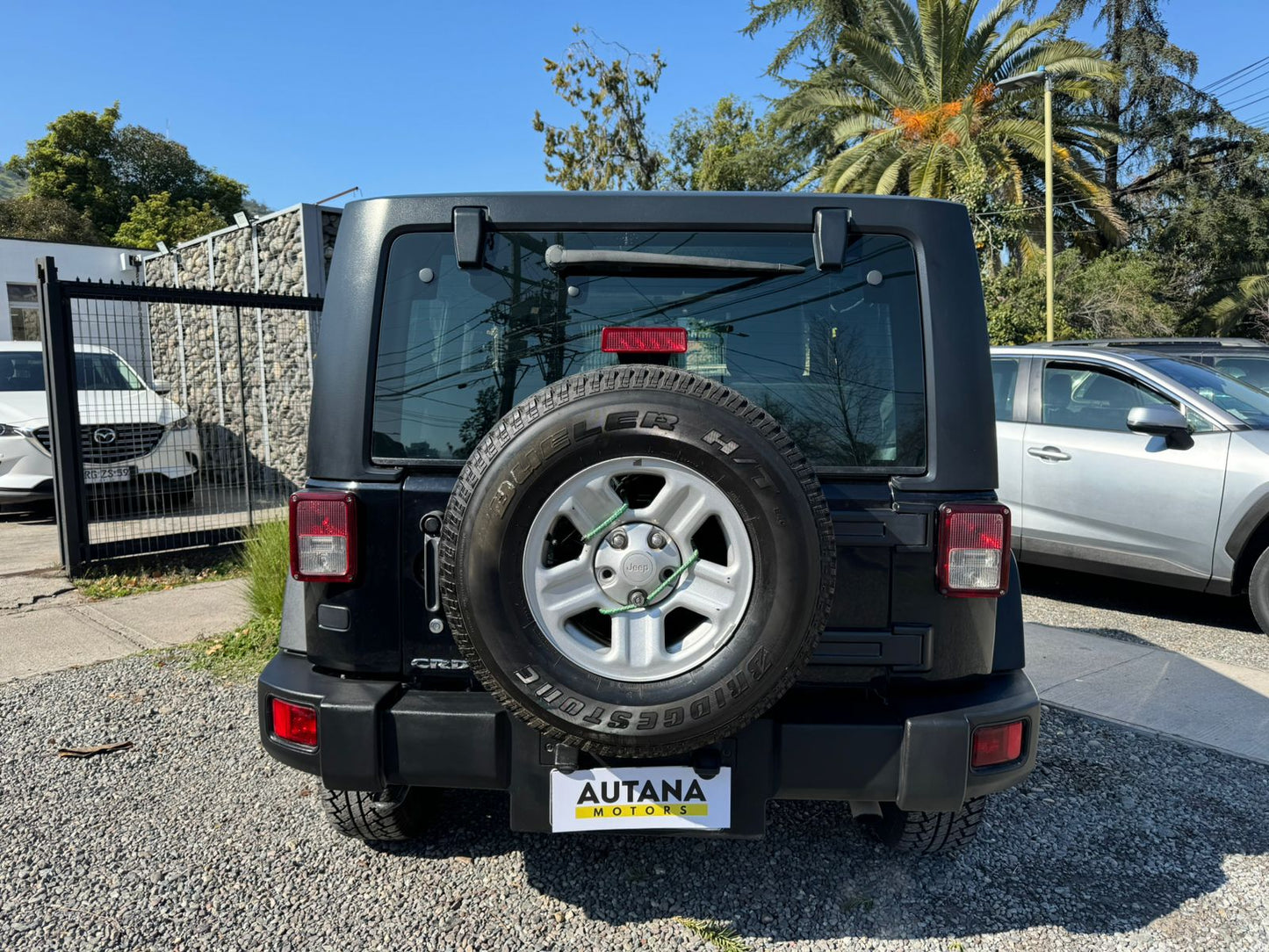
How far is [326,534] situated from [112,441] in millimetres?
5403

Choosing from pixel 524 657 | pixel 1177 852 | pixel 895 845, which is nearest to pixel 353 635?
pixel 524 657

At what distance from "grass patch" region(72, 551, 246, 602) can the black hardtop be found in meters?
4.85

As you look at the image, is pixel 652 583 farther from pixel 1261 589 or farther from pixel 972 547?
pixel 1261 589

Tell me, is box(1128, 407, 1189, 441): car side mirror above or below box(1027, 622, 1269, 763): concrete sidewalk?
above

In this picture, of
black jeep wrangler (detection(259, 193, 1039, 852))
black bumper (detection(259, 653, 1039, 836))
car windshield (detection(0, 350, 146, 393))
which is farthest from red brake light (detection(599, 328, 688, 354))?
car windshield (detection(0, 350, 146, 393))

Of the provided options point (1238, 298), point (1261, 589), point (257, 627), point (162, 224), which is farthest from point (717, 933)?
point (162, 224)

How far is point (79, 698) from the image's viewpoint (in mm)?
4285

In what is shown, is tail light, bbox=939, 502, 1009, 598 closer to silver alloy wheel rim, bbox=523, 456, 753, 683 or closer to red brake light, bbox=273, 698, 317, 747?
silver alloy wheel rim, bbox=523, 456, 753, 683

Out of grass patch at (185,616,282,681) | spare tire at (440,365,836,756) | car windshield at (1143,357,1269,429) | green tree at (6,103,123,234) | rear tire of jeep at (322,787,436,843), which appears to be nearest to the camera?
spare tire at (440,365,836,756)

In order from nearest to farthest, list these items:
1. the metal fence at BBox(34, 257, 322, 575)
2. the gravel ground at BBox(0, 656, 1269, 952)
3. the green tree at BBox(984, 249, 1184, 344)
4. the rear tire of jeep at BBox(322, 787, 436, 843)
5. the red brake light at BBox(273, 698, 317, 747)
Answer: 1. the red brake light at BBox(273, 698, 317, 747)
2. the gravel ground at BBox(0, 656, 1269, 952)
3. the rear tire of jeep at BBox(322, 787, 436, 843)
4. the metal fence at BBox(34, 257, 322, 575)
5. the green tree at BBox(984, 249, 1184, 344)

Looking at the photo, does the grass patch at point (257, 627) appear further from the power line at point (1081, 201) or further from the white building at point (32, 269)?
the power line at point (1081, 201)

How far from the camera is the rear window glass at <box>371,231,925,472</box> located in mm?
2381

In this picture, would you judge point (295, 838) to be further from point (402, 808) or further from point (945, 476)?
point (945, 476)

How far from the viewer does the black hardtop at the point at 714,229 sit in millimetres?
2352
